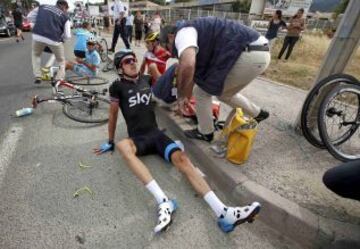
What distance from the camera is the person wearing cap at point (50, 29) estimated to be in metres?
5.04

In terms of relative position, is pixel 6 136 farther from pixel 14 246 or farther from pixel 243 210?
pixel 243 210

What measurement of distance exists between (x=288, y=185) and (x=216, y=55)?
1465mm

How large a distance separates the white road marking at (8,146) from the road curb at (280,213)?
85.9 inches

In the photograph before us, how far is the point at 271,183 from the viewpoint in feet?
8.09

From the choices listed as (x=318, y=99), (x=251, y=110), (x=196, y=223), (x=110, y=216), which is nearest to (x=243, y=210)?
(x=196, y=223)

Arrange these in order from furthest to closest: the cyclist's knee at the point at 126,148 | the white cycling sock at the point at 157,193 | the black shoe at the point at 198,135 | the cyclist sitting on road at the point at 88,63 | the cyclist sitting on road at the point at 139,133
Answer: the cyclist sitting on road at the point at 88,63 → the black shoe at the point at 198,135 → the cyclist's knee at the point at 126,148 → the cyclist sitting on road at the point at 139,133 → the white cycling sock at the point at 157,193

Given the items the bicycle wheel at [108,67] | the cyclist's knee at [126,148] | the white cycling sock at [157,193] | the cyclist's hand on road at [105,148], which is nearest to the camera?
the white cycling sock at [157,193]

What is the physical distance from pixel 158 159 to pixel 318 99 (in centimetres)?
213

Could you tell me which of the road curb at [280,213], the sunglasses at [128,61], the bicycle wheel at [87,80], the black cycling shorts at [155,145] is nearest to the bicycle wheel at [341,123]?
the road curb at [280,213]

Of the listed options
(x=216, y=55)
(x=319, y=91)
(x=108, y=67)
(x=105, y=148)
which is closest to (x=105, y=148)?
(x=105, y=148)

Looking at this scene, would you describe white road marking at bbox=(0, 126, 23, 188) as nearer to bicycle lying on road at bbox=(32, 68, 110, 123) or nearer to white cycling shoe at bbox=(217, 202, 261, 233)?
bicycle lying on road at bbox=(32, 68, 110, 123)

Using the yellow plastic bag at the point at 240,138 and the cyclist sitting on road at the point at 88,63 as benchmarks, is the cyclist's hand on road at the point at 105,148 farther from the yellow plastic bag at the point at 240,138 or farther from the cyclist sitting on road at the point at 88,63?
the cyclist sitting on road at the point at 88,63

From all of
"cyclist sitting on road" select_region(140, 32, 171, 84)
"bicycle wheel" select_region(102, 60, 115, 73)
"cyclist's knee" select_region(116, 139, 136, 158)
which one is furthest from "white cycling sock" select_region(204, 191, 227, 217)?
"bicycle wheel" select_region(102, 60, 115, 73)

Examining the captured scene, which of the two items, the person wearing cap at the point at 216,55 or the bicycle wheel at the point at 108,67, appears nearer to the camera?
the person wearing cap at the point at 216,55
